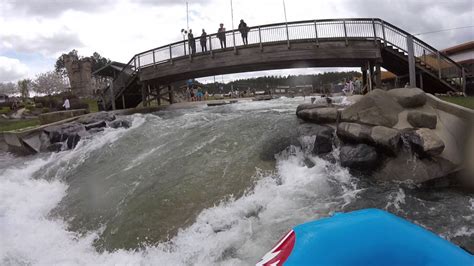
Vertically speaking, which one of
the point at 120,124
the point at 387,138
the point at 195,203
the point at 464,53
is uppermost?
the point at 464,53

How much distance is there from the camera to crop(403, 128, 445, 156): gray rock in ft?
20.8

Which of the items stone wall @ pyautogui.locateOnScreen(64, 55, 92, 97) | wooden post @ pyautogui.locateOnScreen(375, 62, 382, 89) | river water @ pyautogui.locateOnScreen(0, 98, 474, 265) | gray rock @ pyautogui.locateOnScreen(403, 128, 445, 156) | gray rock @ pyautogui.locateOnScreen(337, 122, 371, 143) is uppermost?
stone wall @ pyautogui.locateOnScreen(64, 55, 92, 97)

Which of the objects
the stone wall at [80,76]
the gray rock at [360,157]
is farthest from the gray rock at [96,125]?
the stone wall at [80,76]

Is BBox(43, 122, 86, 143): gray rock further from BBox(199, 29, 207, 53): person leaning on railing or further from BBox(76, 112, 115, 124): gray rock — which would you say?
BBox(199, 29, 207, 53): person leaning on railing

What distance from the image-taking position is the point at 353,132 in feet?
23.7

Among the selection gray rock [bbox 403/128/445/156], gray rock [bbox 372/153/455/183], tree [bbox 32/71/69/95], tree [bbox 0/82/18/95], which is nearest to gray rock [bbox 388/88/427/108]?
gray rock [bbox 403/128/445/156]

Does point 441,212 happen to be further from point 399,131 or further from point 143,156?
point 143,156

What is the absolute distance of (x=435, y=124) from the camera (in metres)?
7.05

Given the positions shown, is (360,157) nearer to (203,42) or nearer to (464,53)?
(203,42)

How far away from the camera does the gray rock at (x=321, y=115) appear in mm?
8328

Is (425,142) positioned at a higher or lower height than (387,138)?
lower

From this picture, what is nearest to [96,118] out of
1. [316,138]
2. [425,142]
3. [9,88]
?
[316,138]

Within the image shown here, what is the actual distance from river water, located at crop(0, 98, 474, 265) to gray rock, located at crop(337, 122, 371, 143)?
745mm

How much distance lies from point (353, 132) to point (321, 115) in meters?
1.43
